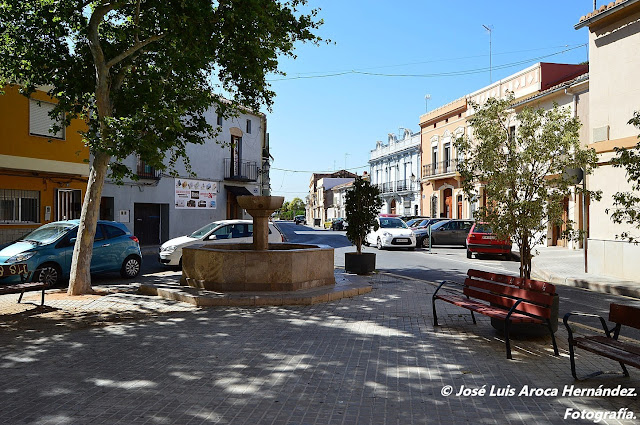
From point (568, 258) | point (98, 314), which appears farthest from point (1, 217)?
point (568, 258)

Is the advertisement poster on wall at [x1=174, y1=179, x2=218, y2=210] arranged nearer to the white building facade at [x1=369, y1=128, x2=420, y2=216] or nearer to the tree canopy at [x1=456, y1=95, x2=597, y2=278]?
the tree canopy at [x1=456, y1=95, x2=597, y2=278]

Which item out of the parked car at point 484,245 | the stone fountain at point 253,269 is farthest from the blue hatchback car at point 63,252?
the parked car at point 484,245

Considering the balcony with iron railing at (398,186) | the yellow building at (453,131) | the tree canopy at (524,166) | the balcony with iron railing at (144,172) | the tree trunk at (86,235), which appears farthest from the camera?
the balcony with iron railing at (398,186)

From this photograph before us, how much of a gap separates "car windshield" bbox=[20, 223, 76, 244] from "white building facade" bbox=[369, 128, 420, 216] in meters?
35.7

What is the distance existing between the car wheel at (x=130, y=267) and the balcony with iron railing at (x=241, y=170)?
16.5 metres

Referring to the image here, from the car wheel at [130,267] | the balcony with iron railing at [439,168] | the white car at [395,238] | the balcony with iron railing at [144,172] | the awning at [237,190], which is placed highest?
the balcony with iron railing at [439,168]

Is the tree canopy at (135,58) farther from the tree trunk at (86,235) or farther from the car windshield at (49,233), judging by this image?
the car windshield at (49,233)

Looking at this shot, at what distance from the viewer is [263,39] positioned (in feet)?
33.8

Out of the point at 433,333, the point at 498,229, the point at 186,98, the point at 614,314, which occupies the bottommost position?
the point at 433,333

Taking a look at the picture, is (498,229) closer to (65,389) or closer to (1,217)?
(65,389)

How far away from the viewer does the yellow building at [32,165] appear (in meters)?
16.2

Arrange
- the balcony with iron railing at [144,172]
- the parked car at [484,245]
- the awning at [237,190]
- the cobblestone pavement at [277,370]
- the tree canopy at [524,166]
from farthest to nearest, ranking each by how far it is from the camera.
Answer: the awning at [237,190] → the balcony with iron railing at [144,172] → the parked car at [484,245] → the tree canopy at [524,166] → the cobblestone pavement at [277,370]

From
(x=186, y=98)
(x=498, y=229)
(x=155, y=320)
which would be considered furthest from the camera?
(x=186, y=98)

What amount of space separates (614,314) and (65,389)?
512cm
